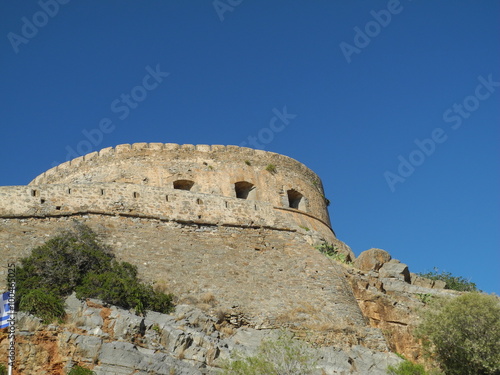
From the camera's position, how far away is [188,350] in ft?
64.1

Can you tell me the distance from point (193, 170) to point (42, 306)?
1346cm

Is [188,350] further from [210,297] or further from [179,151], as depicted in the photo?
[179,151]

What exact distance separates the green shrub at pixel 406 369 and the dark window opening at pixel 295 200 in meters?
11.9

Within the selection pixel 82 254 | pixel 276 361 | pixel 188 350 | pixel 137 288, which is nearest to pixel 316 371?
pixel 276 361

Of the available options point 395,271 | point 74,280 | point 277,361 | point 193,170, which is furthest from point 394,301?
point 74,280

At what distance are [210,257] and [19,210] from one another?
614 centimetres

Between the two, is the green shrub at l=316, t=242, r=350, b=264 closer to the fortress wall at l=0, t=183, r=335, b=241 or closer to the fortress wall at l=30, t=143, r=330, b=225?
the fortress wall at l=0, t=183, r=335, b=241

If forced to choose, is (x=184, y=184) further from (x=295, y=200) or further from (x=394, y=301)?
(x=394, y=301)

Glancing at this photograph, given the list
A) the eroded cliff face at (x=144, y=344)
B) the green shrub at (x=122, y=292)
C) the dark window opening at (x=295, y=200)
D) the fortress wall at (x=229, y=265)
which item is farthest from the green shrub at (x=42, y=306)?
the dark window opening at (x=295, y=200)

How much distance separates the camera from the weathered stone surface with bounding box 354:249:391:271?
27.8 metres

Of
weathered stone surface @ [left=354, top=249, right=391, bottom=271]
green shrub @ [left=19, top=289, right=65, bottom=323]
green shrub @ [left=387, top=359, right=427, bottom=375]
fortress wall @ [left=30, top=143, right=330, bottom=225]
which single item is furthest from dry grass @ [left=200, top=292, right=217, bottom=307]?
fortress wall @ [left=30, top=143, right=330, bottom=225]

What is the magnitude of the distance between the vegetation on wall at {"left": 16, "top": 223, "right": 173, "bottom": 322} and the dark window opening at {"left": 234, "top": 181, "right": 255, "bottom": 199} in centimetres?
1070

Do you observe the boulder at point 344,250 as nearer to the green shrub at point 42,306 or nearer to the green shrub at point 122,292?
the green shrub at point 122,292

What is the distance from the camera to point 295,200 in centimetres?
3397
